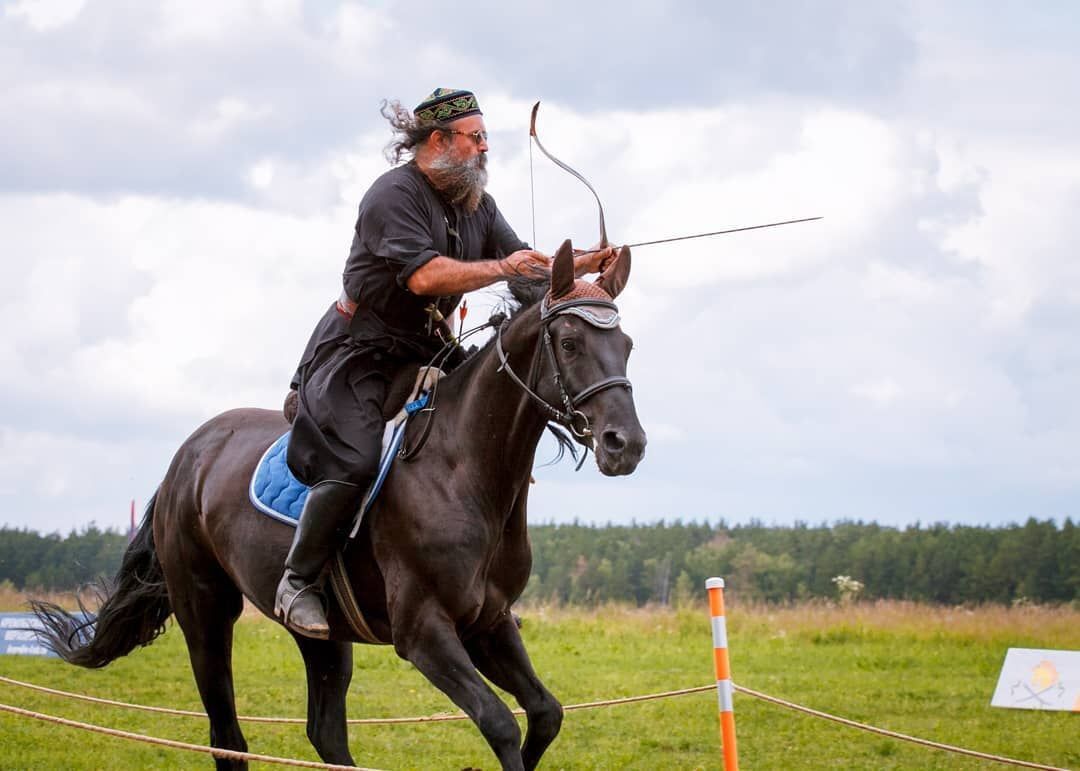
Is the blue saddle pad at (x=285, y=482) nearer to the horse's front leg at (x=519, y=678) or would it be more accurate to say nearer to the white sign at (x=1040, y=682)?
the horse's front leg at (x=519, y=678)

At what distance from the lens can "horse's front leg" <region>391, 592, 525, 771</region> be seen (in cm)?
546

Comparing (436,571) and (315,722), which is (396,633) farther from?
(315,722)

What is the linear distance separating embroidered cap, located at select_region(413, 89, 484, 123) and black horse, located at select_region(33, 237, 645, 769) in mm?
1074

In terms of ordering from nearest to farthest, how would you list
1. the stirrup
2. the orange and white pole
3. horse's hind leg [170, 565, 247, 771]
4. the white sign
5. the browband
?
the browband → the orange and white pole → the stirrup → horse's hind leg [170, 565, 247, 771] → the white sign

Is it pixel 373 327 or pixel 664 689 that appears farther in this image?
pixel 664 689

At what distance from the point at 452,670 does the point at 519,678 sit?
2.45 feet

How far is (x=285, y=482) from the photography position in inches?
259

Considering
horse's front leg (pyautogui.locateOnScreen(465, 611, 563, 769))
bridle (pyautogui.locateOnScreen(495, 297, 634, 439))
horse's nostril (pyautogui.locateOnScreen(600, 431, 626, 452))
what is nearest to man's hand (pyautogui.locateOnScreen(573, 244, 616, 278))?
bridle (pyautogui.locateOnScreen(495, 297, 634, 439))

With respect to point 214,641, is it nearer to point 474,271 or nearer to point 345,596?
point 345,596

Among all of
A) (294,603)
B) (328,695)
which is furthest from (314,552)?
(328,695)

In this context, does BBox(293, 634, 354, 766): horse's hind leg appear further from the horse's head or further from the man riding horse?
the horse's head

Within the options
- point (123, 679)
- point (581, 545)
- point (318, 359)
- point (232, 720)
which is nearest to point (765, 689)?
point (123, 679)

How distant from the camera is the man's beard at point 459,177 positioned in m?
6.38

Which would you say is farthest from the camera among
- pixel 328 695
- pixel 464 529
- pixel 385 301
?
pixel 328 695
